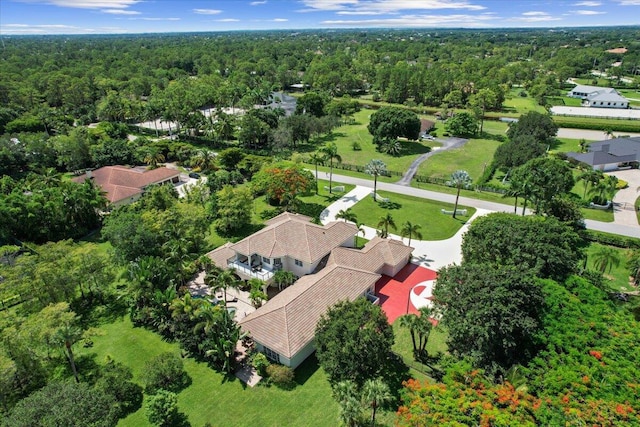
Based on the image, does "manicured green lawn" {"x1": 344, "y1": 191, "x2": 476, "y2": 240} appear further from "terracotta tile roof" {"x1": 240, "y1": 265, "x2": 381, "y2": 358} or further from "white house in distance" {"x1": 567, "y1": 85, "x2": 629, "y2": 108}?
"white house in distance" {"x1": 567, "y1": 85, "x2": 629, "y2": 108}

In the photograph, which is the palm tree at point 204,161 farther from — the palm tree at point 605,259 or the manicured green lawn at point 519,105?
the manicured green lawn at point 519,105

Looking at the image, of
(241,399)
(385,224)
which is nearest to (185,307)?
(241,399)

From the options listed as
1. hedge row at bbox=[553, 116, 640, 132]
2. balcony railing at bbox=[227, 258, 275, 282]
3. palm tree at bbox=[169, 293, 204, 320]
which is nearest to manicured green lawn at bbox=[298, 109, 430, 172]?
balcony railing at bbox=[227, 258, 275, 282]

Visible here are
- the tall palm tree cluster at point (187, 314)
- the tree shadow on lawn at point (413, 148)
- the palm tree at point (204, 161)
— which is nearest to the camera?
the tall palm tree cluster at point (187, 314)

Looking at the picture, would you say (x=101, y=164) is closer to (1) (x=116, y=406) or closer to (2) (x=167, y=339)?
(2) (x=167, y=339)

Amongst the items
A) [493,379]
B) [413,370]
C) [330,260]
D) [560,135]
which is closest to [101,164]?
[330,260]

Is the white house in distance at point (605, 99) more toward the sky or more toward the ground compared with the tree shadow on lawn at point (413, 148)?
more toward the sky

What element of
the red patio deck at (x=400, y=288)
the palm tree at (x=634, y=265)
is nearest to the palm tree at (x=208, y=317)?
the red patio deck at (x=400, y=288)
